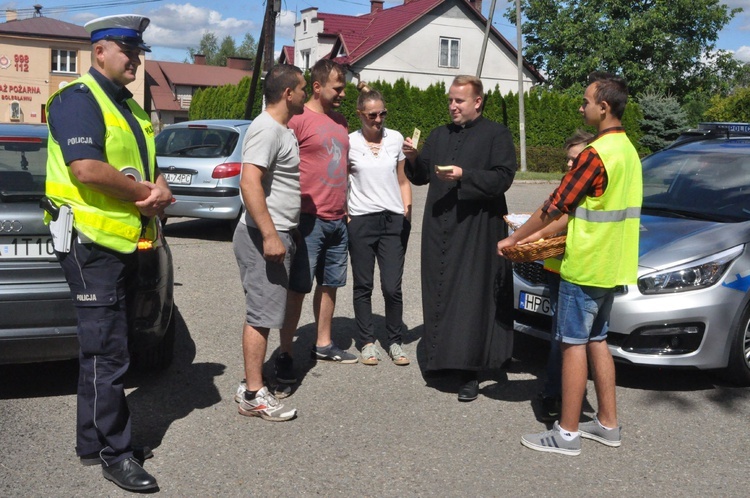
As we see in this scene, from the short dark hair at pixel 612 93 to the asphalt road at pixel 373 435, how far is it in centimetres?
183

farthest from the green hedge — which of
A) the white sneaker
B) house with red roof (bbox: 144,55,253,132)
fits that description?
house with red roof (bbox: 144,55,253,132)

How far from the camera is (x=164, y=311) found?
16.3 ft

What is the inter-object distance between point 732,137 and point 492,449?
4.32m

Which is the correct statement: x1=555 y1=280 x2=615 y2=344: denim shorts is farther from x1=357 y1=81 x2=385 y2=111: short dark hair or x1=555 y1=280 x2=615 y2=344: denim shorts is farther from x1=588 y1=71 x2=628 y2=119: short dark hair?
x1=357 y1=81 x2=385 y2=111: short dark hair

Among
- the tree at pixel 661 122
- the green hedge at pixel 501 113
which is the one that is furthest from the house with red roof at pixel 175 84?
the tree at pixel 661 122

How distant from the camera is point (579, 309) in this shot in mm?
4391

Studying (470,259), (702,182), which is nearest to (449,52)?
(702,182)

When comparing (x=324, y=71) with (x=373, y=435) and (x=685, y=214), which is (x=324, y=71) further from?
(x=685, y=214)

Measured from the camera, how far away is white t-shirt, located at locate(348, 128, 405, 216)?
5.82 m

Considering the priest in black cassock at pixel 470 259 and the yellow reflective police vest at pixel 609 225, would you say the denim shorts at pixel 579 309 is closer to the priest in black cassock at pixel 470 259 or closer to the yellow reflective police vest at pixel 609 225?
the yellow reflective police vest at pixel 609 225

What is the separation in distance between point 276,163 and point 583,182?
5.73ft

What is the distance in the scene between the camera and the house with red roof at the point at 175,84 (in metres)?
74.4

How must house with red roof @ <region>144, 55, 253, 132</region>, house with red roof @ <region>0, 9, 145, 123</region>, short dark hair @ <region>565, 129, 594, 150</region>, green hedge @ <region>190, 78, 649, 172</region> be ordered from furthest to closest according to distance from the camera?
house with red roof @ <region>144, 55, 253, 132</region> → house with red roof @ <region>0, 9, 145, 123</region> → green hedge @ <region>190, 78, 649, 172</region> → short dark hair @ <region>565, 129, 594, 150</region>

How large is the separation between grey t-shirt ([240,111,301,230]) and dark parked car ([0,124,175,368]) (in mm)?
741
